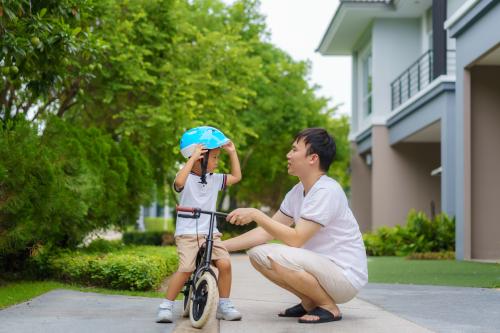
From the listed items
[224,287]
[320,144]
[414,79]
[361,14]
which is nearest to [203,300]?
[224,287]

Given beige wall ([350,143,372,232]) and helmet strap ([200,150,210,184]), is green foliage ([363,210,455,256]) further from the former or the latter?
helmet strap ([200,150,210,184])

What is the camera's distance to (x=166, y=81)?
1798 centimetres

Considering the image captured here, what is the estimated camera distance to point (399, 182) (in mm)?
23969

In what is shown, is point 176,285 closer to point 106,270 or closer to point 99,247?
point 106,270

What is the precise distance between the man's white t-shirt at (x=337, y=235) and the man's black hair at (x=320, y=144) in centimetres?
14

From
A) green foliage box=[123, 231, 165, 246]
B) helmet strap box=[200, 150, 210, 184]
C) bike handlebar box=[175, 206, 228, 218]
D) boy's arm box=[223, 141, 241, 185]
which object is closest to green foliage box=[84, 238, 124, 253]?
boy's arm box=[223, 141, 241, 185]

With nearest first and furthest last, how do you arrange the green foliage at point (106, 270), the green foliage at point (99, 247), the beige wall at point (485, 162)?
1. the green foliage at point (106, 270)
2. the green foliage at point (99, 247)
3. the beige wall at point (485, 162)

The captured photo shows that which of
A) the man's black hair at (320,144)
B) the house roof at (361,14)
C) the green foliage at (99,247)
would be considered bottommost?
the green foliage at (99,247)

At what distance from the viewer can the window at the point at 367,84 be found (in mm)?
26500

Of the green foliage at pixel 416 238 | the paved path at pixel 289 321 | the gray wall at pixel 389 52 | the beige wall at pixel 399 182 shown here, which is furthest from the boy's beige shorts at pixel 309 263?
the gray wall at pixel 389 52

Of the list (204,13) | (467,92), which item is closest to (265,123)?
(204,13)

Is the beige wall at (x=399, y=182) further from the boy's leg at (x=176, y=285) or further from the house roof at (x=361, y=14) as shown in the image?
the boy's leg at (x=176, y=285)

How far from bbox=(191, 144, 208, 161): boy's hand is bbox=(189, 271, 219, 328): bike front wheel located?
36.3 inches

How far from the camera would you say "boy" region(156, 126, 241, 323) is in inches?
244
